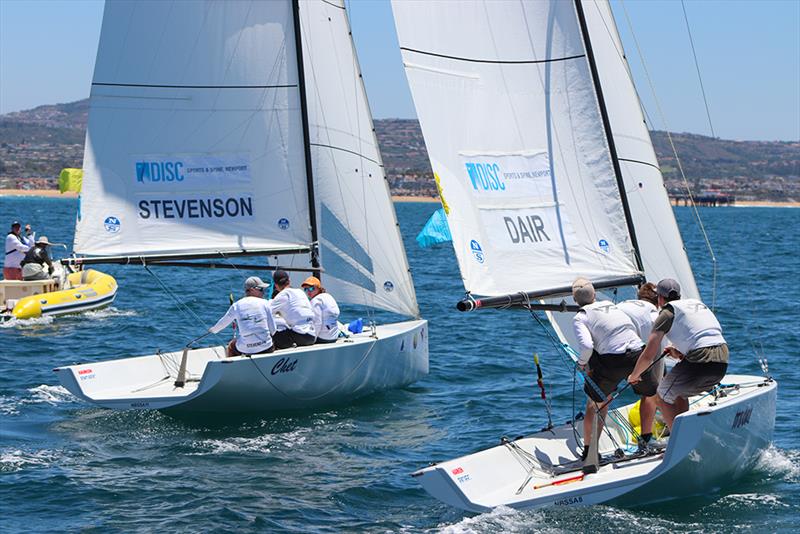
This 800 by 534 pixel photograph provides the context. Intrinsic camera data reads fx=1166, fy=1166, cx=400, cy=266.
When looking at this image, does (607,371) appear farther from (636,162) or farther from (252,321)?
(252,321)

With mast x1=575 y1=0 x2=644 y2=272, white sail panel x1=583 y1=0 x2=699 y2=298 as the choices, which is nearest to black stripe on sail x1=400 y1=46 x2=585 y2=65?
mast x1=575 y1=0 x2=644 y2=272

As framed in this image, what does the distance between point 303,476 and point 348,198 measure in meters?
5.72

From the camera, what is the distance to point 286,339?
46.4 feet

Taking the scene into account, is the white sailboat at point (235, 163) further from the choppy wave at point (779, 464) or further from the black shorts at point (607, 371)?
the choppy wave at point (779, 464)

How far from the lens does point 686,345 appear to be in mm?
10117

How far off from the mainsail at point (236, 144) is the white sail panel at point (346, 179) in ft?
0.06

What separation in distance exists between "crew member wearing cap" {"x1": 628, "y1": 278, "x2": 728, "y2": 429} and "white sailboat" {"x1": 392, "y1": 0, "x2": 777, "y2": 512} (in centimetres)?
143

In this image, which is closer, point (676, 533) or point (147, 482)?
point (676, 533)

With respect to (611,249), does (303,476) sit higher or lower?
lower

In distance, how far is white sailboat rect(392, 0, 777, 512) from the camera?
38.6ft

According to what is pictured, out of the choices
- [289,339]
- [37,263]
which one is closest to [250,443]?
[289,339]

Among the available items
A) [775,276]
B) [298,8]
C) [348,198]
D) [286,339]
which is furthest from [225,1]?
[775,276]

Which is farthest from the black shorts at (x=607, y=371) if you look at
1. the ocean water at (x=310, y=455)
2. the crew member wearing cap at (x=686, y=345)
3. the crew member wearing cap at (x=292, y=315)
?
the crew member wearing cap at (x=292, y=315)

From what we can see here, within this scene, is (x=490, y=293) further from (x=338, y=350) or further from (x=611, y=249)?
(x=338, y=350)
